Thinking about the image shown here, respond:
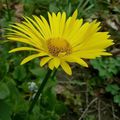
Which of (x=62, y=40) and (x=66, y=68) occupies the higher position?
(x=62, y=40)

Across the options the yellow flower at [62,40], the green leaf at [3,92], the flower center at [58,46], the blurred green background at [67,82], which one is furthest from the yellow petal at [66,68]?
the blurred green background at [67,82]

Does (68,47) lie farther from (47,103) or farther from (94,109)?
(94,109)

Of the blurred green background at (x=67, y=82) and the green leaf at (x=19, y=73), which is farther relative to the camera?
the green leaf at (x=19, y=73)

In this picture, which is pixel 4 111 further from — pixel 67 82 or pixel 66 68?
pixel 67 82

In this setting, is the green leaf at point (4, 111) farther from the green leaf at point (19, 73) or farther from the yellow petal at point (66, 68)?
the green leaf at point (19, 73)

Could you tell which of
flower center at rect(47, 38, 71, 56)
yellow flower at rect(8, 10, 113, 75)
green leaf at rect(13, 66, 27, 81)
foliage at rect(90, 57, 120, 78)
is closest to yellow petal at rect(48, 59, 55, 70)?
yellow flower at rect(8, 10, 113, 75)

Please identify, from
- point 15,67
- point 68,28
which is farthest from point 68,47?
point 15,67

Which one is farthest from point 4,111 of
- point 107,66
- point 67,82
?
point 107,66
